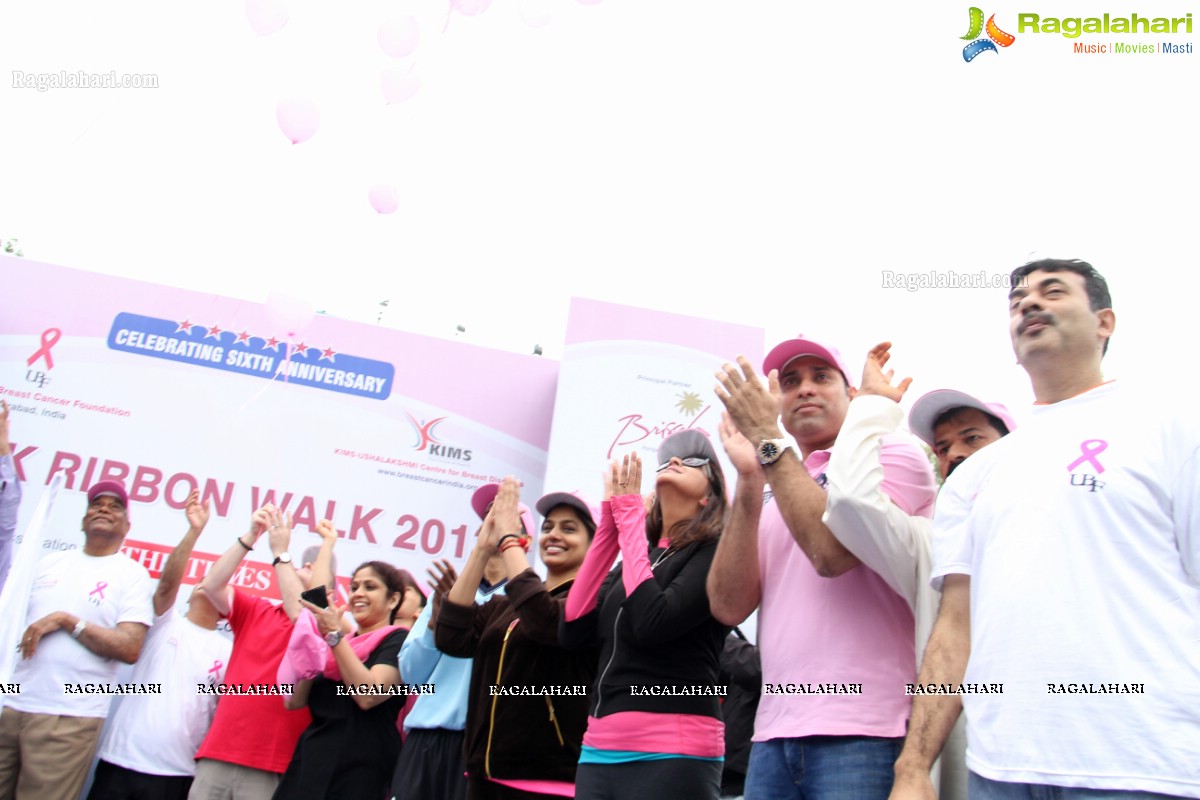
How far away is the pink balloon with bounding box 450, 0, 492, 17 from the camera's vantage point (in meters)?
3.75

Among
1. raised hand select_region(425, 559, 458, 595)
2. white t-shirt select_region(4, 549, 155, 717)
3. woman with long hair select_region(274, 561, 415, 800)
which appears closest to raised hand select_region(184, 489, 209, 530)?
white t-shirt select_region(4, 549, 155, 717)

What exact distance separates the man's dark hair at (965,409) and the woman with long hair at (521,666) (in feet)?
4.17

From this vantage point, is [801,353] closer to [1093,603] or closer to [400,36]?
[1093,603]

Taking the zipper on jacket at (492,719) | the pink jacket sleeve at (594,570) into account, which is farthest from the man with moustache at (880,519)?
the zipper on jacket at (492,719)

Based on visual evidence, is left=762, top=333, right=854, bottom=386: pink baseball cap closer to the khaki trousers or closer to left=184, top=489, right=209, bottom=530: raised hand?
left=184, top=489, right=209, bottom=530: raised hand

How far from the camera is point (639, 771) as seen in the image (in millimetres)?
2318

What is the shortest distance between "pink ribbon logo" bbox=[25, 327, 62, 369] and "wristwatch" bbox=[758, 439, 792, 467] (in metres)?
5.93

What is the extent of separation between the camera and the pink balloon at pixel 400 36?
393cm

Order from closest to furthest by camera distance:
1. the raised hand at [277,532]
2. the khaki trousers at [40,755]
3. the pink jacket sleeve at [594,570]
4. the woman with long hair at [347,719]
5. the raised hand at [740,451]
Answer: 1. the raised hand at [740,451]
2. the pink jacket sleeve at [594,570]
3. the woman with long hair at [347,719]
4. the khaki trousers at [40,755]
5. the raised hand at [277,532]

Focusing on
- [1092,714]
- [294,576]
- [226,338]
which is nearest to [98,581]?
[294,576]

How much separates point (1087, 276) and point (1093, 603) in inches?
30.9

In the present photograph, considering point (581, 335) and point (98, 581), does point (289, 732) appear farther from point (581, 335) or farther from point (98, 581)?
point (581, 335)

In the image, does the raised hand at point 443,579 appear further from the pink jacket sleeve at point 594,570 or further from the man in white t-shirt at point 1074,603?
the man in white t-shirt at point 1074,603

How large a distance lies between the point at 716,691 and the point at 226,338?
5421mm
